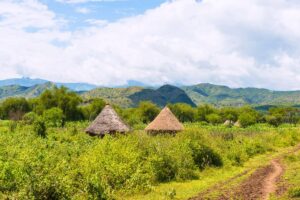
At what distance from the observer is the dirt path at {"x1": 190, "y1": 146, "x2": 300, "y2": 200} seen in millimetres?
17953

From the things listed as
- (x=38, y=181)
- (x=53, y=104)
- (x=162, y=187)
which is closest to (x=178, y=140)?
(x=162, y=187)

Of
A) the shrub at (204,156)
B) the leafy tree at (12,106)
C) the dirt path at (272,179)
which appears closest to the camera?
the dirt path at (272,179)

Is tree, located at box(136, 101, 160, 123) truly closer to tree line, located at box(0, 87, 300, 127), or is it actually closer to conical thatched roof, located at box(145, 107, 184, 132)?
tree line, located at box(0, 87, 300, 127)

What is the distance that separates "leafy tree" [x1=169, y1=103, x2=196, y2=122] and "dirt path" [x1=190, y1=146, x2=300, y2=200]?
11349 cm

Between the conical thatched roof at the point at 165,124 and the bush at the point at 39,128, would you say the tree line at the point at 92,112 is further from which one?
the bush at the point at 39,128

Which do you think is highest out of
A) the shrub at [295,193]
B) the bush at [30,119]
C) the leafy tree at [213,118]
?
the bush at [30,119]

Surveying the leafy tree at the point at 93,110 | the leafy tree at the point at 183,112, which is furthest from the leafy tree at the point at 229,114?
the leafy tree at the point at 93,110

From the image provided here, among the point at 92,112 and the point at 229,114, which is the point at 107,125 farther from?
the point at 229,114

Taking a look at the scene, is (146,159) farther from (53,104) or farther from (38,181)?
(53,104)

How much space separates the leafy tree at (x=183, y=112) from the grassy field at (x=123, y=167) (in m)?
108

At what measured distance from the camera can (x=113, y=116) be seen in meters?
Answer: 34.2

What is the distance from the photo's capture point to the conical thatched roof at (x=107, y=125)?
3338 centimetres

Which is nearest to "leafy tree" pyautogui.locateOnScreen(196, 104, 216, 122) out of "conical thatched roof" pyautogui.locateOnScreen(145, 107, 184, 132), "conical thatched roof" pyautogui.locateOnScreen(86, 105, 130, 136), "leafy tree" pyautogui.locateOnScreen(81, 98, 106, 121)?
"leafy tree" pyautogui.locateOnScreen(81, 98, 106, 121)

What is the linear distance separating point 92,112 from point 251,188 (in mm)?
92310
